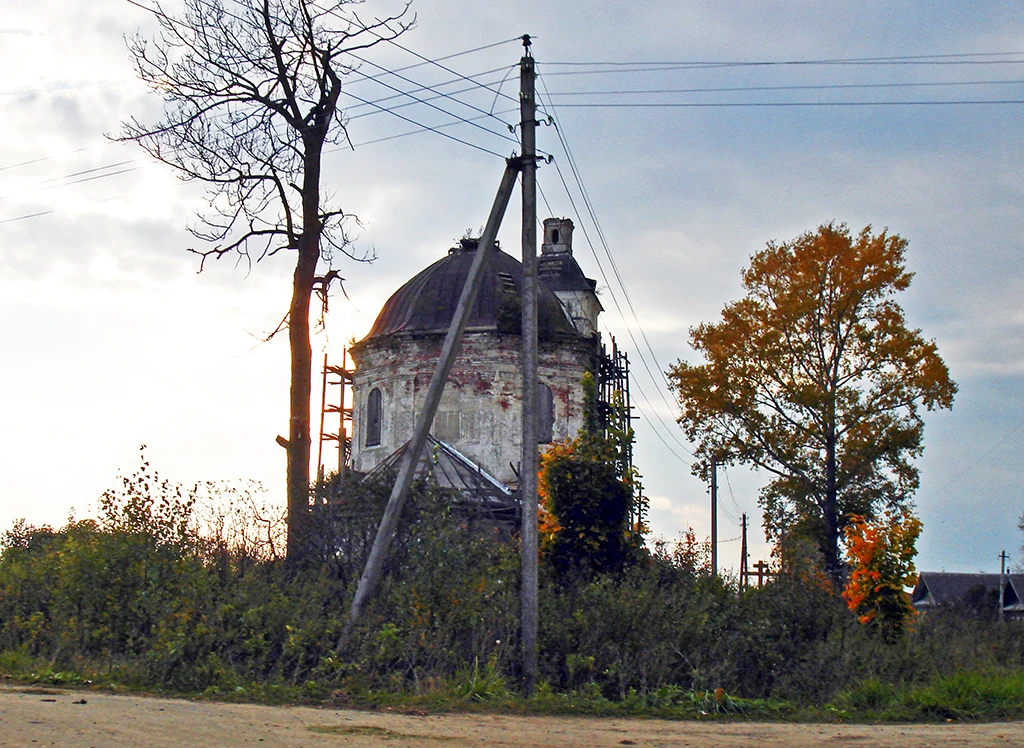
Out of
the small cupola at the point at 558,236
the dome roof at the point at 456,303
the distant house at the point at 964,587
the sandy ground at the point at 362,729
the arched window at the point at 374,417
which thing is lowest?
the sandy ground at the point at 362,729

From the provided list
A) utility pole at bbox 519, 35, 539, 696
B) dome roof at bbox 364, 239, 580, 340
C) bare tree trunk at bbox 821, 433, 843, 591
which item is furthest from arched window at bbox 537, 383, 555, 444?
utility pole at bbox 519, 35, 539, 696

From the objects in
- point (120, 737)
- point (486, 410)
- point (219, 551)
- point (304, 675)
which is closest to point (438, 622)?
point (304, 675)

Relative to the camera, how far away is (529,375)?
13922 mm

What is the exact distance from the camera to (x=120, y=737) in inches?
329

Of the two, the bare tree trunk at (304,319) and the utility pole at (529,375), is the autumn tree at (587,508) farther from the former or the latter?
the utility pole at (529,375)

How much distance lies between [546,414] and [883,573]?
14.9 metres

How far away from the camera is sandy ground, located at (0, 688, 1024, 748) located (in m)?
8.56

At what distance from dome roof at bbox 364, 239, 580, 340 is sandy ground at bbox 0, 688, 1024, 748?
21.5 m

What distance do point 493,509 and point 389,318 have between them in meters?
8.37

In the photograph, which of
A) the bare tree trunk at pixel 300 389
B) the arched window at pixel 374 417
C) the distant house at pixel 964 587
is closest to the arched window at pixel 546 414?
the arched window at pixel 374 417

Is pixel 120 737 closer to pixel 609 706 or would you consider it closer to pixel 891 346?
pixel 609 706

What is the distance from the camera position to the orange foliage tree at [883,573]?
1886cm

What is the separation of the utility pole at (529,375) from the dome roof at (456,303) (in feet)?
57.0

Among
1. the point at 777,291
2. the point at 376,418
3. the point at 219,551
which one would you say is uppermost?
the point at 777,291
